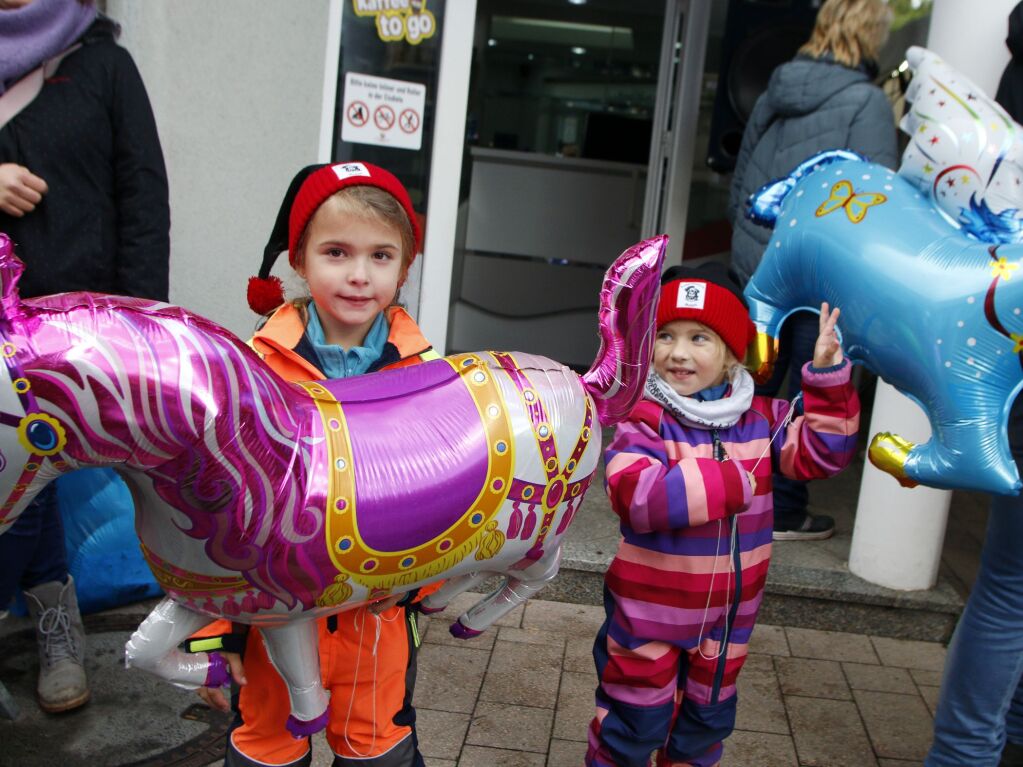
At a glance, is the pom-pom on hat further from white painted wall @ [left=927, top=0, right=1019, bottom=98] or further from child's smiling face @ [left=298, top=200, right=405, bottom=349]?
white painted wall @ [left=927, top=0, right=1019, bottom=98]

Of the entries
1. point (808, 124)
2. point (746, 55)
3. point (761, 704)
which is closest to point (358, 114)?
point (808, 124)

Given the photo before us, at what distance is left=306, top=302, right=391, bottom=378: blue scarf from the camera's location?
6.22 ft

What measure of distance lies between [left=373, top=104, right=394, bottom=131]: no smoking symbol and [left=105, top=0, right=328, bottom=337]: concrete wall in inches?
8.8

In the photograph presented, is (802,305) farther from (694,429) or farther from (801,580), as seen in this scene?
(801,580)

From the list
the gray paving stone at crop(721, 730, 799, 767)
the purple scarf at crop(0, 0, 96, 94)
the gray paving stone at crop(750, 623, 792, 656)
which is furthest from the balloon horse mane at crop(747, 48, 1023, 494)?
the purple scarf at crop(0, 0, 96, 94)

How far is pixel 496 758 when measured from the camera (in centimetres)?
279

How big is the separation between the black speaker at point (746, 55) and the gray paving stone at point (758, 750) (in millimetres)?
3370

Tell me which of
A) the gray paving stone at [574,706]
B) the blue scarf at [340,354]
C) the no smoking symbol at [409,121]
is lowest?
the gray paving stone at [574,706]

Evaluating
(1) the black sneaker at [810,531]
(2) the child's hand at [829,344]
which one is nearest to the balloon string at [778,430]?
(2) the child's hand at [829,344]

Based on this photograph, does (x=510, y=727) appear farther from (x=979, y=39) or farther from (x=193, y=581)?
(x=979, y=39)

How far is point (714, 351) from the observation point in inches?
89.4

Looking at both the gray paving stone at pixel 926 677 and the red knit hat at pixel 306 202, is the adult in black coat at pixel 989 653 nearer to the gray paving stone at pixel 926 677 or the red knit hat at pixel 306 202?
the gray paving stone at pixel 926 677

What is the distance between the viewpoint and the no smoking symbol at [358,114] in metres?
3.96

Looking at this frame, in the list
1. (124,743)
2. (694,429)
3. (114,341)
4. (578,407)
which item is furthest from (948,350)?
(124,743)
